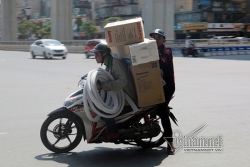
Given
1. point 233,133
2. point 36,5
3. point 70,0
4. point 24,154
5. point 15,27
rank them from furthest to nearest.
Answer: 1. point 36,5
2. point 15,27
3. point 70,0
4. point 233,133
5. point 24,154

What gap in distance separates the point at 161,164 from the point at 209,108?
4.63m

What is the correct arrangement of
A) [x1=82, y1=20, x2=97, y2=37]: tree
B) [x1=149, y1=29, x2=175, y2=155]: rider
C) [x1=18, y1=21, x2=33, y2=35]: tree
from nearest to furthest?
1. [x1=149, y1=29, x2=175, y2=155]: rider
2. [x1=82, y1=20, x2=97, y2=37]: tree
3. [x1=18, y1=21, x2=33, y2=35]: tree

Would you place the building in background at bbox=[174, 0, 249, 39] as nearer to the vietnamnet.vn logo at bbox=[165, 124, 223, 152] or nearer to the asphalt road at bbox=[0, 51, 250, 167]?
the asphalt road at bbox=[0, 51, 250, 167]

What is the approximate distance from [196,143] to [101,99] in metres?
1.84

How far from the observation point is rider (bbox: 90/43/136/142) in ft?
17.6

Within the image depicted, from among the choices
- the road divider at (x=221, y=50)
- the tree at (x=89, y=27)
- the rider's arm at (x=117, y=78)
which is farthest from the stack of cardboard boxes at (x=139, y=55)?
the tree at (x=89, y=27)

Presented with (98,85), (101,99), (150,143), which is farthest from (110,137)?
(150,143)

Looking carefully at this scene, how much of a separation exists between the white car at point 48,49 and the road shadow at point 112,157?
27.1 m

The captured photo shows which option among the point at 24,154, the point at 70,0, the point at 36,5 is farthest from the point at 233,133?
the point at 36,5

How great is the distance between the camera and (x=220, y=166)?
17.6 ft

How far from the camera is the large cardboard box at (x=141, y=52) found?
5.33 meters

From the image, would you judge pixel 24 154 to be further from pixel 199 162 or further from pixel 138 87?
pixel 199 162

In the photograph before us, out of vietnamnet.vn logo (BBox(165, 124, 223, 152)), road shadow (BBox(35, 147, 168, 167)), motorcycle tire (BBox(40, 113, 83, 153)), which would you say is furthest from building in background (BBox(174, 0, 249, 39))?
motorcycle tire (BBox(40, 113, 83, 153))

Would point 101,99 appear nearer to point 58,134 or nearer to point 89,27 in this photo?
point 58,134
